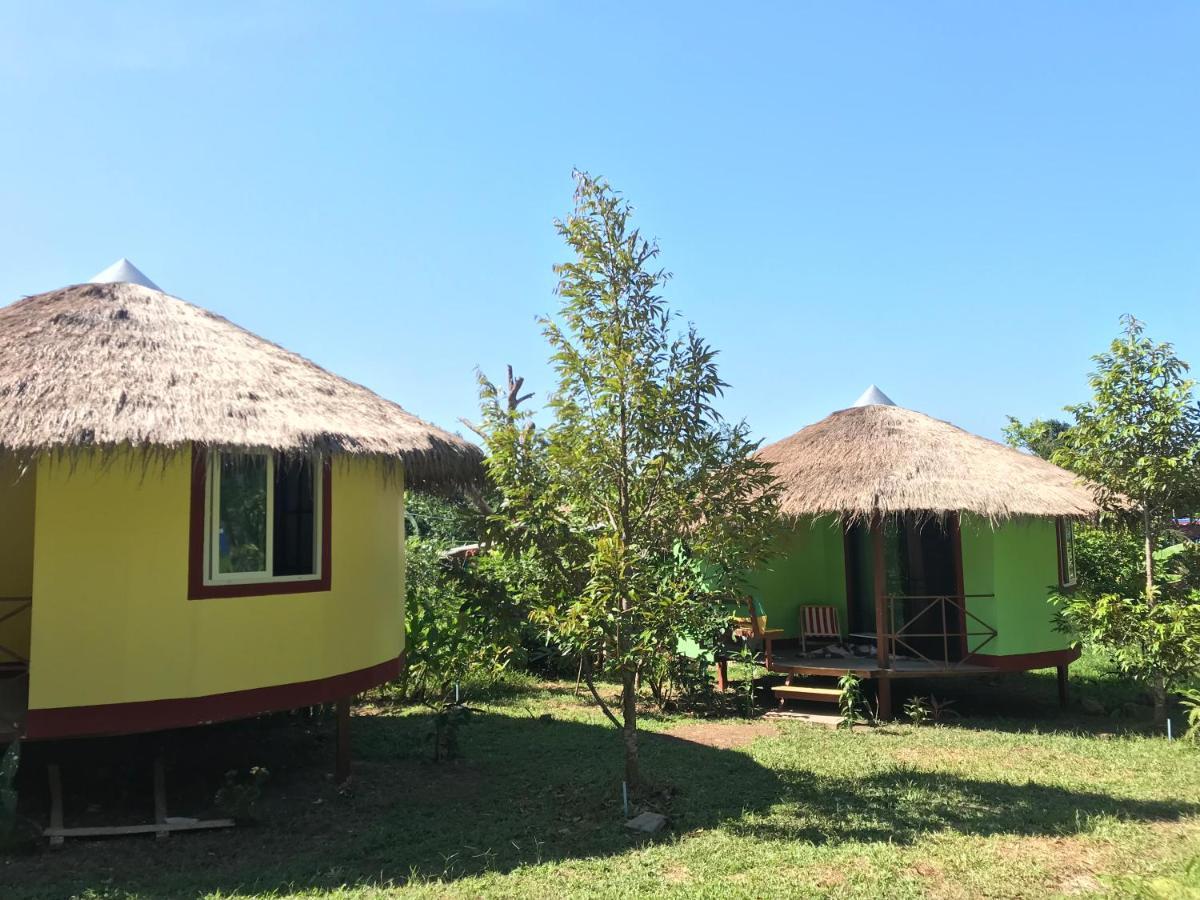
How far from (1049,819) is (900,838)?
136cm

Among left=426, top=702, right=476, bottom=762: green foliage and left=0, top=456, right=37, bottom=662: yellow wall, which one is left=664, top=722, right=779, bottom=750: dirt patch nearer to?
left=426, top=702, right=476, bottom=762: green foliage

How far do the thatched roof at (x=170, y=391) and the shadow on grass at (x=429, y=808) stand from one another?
2.95m

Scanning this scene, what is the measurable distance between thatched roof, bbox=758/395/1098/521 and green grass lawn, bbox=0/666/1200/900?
2.74 metres

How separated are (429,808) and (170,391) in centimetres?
407

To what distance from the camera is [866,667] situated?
10.7 m

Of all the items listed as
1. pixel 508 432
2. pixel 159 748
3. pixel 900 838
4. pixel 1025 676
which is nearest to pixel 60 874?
pixel 159 748

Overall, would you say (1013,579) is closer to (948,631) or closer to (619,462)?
(948,631)

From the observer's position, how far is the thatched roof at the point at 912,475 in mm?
10242

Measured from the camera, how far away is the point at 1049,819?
6371 mm

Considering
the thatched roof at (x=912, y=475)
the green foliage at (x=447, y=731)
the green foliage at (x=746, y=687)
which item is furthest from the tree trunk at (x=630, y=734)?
the green foliage at (x=746, y=687)

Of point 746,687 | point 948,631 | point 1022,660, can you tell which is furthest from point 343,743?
Result: point 1022,660

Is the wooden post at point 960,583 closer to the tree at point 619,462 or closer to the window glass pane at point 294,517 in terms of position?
the tree at point 619,462

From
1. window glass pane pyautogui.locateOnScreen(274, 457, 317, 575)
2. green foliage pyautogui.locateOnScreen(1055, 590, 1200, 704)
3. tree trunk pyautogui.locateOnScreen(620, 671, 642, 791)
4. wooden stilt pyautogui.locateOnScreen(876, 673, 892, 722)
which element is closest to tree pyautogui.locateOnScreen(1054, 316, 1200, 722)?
green foliage pyautogui.locateOnScreen(1055, 590, 1200, 704)

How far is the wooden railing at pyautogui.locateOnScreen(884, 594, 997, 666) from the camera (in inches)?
421
